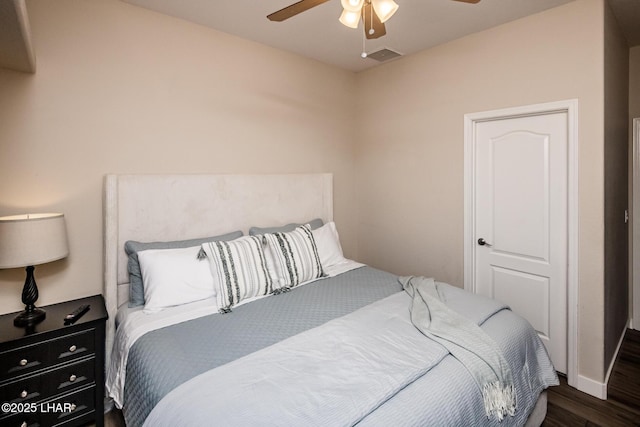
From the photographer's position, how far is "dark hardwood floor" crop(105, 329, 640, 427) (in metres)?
2.08

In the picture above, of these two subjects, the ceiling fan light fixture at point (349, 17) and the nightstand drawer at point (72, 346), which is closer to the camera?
the ceiling fan light fixture at point (349, 17)

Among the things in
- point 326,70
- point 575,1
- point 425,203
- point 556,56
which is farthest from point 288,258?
point 575,1

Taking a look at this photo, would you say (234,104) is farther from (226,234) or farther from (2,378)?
(2,378)

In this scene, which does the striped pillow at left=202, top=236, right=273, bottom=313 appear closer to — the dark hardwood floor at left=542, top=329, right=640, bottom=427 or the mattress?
the mattress

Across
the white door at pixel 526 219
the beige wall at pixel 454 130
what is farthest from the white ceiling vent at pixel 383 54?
the white door at pixel 526 219

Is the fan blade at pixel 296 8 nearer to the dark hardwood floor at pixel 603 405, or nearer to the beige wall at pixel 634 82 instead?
the dark hardwood floor at pixel 603 405

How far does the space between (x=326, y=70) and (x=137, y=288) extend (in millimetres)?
2714

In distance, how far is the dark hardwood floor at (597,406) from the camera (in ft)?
6.82

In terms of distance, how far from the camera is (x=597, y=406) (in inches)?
88.0

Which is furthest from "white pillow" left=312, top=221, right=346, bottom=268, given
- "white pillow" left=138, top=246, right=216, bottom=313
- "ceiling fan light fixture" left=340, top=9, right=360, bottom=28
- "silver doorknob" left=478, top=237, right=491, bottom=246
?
"ceiling fan light fixture" left=340, top=9, right=360, bottom=28

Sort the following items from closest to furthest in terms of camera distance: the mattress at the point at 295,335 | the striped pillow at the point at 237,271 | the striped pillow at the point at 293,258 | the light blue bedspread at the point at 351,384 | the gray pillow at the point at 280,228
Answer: the light blue bedspread at the point at 351,384
the mattress at the point at 295,335
the striped pillow at the point at 237,271
the striped pillow at the point at 293,258
the gray pillow at the point at 280,228

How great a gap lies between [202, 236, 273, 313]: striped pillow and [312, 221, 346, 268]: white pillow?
67 cm

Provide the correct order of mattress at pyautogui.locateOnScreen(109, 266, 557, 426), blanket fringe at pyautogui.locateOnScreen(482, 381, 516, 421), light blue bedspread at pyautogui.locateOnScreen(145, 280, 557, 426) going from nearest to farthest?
light blue bedspread at pyautogui.locateOnScreen(145, 280, 557, 426), mattress at pyautogui.locateOnScreen(109, 266, 557, 426), blanket fringe at pyautogui.locateOnScreen(482, 381, 516, 421)

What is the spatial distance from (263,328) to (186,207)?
120 centimetres
